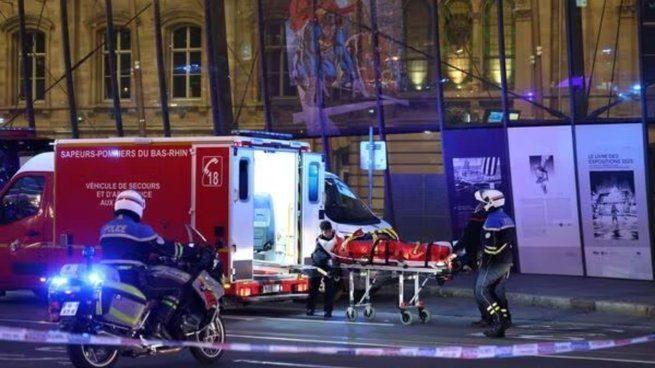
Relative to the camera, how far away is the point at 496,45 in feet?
69.6

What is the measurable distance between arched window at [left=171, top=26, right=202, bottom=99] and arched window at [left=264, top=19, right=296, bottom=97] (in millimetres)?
3177

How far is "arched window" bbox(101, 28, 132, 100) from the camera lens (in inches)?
1045

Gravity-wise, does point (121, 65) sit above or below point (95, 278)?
above

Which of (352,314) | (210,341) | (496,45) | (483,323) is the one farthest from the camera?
(496,45)

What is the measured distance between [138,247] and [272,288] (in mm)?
4868

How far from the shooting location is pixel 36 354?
10.1 metres

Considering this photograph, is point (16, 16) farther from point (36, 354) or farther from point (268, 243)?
point (36, 354)

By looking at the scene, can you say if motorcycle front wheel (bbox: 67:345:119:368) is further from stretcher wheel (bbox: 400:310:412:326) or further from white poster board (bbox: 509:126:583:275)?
white poster board (bbox: 509:126:583:275)

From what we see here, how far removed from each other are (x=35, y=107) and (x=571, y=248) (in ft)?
51.2

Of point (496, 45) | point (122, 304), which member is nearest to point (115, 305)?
point (122, 304)

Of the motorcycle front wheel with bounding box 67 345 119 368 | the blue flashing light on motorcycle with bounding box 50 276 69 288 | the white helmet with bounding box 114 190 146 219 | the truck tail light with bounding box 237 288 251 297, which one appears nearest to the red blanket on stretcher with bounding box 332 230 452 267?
the truck tail light with bounding box 237 288 251 297

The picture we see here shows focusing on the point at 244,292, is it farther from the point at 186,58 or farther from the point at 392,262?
the point at 186,58

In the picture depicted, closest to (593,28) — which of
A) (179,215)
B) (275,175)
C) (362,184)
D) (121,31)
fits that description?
(362,184)

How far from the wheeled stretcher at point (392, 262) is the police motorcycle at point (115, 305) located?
4027mm
